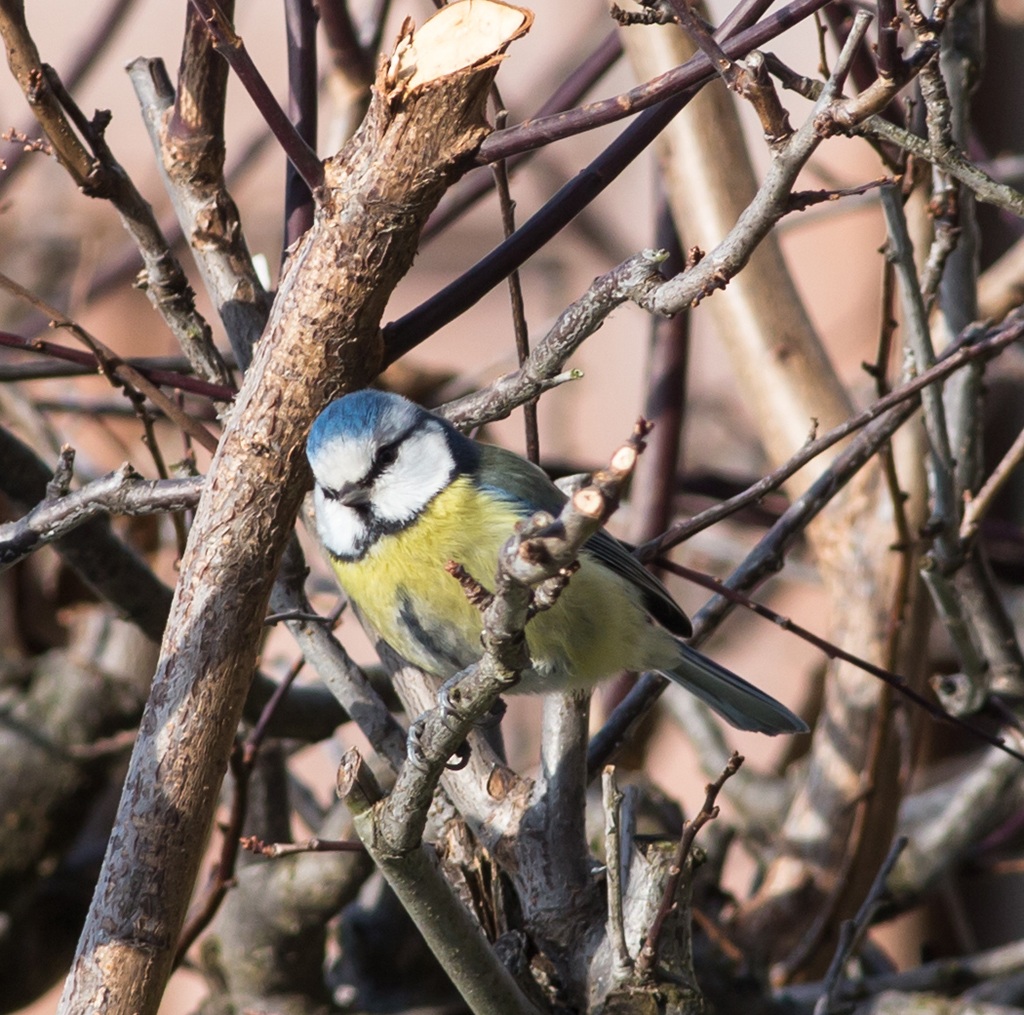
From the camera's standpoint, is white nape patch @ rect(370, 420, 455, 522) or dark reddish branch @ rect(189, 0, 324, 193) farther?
white nape patch @ rect(370, 420, 455, 522)

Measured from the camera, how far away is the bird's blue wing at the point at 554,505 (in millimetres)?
1958

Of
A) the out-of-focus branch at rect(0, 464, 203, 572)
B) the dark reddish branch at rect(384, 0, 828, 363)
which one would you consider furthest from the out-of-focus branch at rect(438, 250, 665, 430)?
the out-of-focus branch at rect(0, 464, 203, 572)

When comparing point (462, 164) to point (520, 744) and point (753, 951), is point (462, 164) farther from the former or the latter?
point (520, 744)

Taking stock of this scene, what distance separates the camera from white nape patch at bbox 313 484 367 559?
187 cm

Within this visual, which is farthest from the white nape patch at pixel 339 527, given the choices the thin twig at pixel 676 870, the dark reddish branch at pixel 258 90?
the thin twig at pixel 676 870

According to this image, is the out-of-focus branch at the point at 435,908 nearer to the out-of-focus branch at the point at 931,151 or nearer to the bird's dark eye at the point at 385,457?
the bird's dark eye at the point at 385,457

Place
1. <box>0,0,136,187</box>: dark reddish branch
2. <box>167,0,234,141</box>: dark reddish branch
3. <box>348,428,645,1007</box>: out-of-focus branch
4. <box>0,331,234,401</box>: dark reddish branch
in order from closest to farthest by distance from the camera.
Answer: <box>348,428,645,1007</box>: out-of-focus branch < <box>0,331,234,401</box>: dark reddish branch < <box>167,0,234,141</box>: dark reddish branch < <box>0,0,136,187</box>: dark reddish branch

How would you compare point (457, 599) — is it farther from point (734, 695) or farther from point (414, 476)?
point (734, 695)

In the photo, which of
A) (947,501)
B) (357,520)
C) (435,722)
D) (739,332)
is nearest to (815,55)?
(739,332)

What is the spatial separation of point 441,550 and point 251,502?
461 millimetres

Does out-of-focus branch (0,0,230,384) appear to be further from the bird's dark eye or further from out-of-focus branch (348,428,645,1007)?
out-of-focus branch (348,428,645,1007)

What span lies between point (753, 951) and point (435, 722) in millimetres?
1597

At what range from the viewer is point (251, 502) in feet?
4.61

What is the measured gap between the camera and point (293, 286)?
4.64ft
